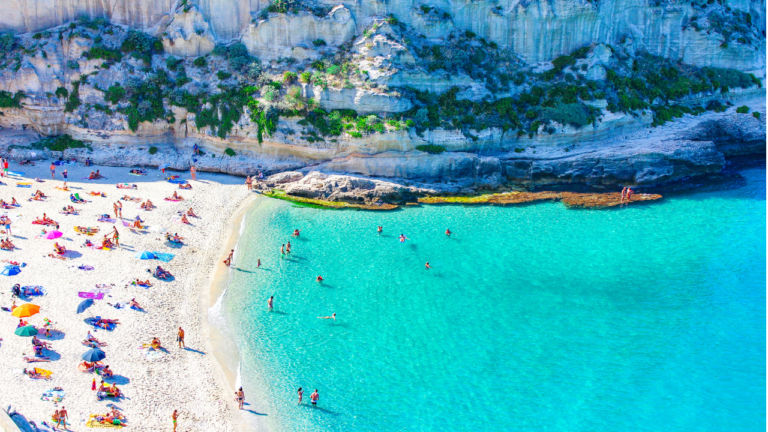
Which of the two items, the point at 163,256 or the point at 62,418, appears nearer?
the point at 62,418

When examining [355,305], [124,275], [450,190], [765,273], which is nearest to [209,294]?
[124,275]

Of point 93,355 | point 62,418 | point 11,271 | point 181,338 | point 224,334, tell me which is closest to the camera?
point 62,418

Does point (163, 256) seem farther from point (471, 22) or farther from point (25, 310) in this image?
point (471, 22)

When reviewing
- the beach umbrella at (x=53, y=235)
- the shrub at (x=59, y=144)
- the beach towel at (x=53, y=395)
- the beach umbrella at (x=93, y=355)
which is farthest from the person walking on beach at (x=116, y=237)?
the shrub at (x=59, y=144)

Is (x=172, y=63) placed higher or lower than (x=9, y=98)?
higher

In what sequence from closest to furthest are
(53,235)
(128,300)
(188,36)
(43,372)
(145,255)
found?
1. (43,372)
2. (128,300)
3. (145,255)
4. (53,235)
5. (188,36)

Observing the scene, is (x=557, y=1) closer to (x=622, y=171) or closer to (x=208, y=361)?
(x=622, y=171)

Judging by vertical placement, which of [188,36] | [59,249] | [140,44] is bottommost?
[59,249]

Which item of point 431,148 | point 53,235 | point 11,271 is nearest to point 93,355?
point 11,271
